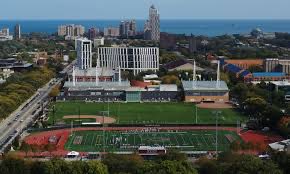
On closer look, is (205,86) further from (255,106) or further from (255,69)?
(255,69)

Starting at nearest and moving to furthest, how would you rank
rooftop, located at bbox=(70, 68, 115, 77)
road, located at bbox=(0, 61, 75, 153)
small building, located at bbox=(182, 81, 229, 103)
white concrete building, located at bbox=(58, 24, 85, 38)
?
road, located at bbox=(0, 61, 75, 153) → small building, located at bbox=(182, 81, 229, 103) → rooftop, located at bbox=(70, 68, 115, 77) → white concrete building, located at bbox=(58, 24, 85, 38)

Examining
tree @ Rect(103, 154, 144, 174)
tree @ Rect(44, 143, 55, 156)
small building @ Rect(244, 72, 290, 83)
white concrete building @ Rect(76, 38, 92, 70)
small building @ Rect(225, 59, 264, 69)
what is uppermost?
white concrete building @ Rect(76, 38, 92, 70)

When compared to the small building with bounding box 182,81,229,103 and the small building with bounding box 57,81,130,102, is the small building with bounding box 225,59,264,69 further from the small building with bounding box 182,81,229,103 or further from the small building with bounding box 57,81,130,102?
the small building with bounding box 57,81,130,102

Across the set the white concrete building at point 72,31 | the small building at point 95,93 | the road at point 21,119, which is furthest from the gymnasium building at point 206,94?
the white concrete building at point 72,31

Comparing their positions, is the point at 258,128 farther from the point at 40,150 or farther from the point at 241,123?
the point at 40,150

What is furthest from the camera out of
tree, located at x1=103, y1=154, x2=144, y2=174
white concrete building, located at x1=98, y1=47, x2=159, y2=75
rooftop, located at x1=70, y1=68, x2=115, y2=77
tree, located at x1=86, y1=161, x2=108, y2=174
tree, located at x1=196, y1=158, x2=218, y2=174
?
white concrete building, located at x1=98, y1=47, x2=159, y2=75

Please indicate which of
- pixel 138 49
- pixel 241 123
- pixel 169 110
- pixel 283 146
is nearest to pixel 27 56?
pixel 138 49

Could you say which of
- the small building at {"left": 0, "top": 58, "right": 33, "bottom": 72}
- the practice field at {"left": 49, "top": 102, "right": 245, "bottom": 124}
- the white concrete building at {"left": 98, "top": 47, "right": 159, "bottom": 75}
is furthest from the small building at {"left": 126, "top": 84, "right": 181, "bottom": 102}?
the small building at {"left": 0, "top": 58, "right": 33, "bottom": 72}

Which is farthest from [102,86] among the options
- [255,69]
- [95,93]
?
[255,69]
